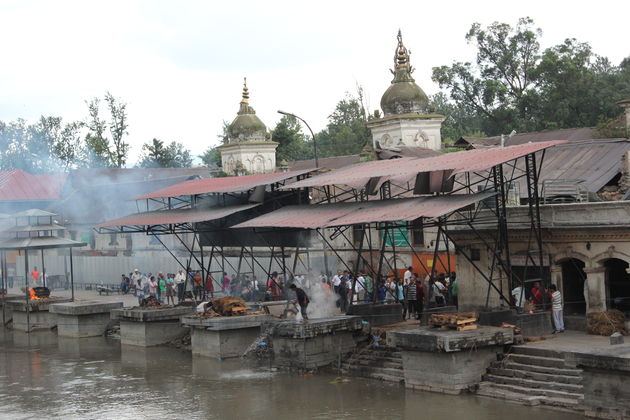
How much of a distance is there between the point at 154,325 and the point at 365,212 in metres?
10.4

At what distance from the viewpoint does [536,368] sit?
17984 millimetres

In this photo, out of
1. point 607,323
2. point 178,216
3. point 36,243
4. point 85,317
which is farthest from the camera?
point 36,243

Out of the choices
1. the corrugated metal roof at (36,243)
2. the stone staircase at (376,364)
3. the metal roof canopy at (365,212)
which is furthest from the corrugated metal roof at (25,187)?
the stone staircase at (376,364)

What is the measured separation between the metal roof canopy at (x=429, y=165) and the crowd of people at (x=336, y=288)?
301cm

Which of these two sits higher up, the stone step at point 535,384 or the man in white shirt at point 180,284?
the man in white shirt at point 180,284

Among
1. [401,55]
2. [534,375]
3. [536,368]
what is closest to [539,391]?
Answer: [534,375]

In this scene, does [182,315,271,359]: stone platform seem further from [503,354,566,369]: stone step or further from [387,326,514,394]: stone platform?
[503,354,566,369]: stone step

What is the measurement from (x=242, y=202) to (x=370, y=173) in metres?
7.39

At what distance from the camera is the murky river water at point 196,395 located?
17547 millimetres

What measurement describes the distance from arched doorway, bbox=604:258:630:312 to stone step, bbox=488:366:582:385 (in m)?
4.45

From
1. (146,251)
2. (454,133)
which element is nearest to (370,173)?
(146,251)

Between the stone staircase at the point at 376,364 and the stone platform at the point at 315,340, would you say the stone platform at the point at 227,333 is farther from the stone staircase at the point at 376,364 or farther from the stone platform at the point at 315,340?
the stone staircase at the point at 376,364

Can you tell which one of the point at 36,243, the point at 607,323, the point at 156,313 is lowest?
the point at 607,323

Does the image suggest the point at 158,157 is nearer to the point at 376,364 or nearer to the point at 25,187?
the point at 25,187
